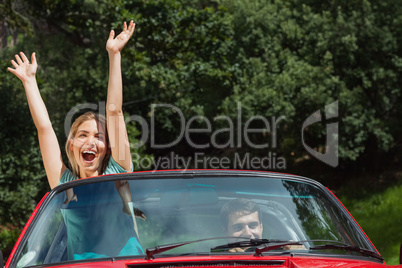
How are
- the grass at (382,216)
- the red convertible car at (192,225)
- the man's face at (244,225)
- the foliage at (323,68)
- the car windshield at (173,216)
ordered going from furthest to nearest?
the foliage at (323,68)
the grass at (382,216)
the man's face at (244,225)
the car windshield at (173,216)
the red convertible car at (192,225)

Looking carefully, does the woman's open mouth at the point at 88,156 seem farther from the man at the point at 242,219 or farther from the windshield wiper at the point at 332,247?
the windshield wiper at the point at 332,247

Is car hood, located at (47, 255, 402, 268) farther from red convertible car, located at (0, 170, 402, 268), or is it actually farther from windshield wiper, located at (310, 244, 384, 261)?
windshield wiper, located at (310, 244, 384, 261)

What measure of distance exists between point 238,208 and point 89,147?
1056 millimetres

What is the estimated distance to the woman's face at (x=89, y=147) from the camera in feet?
11.9

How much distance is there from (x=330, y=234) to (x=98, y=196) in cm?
110

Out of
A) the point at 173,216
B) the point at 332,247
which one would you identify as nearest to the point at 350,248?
the point at 332,247

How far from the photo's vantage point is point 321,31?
19484 millimetres

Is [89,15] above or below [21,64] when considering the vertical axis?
above

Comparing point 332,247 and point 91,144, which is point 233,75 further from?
point 332,247

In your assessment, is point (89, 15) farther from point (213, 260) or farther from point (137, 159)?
point (213, 260)

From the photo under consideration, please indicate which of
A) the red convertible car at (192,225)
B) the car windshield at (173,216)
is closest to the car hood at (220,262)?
the red convertible car at (192,225)

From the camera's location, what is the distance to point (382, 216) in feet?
60.4

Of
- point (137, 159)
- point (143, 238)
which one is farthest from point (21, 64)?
point (137, 159)

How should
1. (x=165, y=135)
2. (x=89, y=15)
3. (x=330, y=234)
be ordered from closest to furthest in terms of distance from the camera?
(x=330, y=234), (x=89, y=15), (x=165, y=135)
